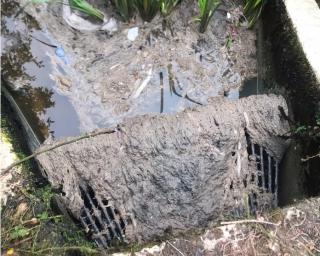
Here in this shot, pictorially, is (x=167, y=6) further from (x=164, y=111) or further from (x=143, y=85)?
(x=164, y=111)

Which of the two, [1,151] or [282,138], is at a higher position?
[1,151]

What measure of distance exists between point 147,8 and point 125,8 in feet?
Answer: 0.43

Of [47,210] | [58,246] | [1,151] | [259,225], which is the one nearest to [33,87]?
[1,151]

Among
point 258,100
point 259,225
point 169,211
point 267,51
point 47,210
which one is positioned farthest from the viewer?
point 267,51

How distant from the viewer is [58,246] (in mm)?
1952

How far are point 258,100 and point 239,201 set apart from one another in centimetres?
52

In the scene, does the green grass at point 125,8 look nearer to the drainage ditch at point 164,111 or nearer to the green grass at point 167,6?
the green grass at point 167,6

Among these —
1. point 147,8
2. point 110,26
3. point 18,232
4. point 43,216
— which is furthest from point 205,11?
point 18,232

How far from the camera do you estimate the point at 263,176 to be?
239 centimetres

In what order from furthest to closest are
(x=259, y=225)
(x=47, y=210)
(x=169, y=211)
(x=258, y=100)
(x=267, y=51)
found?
1. (x=267, y=51)
2. (x=258, y=100)
3. (x=169, y=211)
4. (x=47, y=210)
5. (x=259, y=225)

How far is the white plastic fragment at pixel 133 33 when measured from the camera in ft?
9.36

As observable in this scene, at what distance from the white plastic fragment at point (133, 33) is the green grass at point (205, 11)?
0.39 metres

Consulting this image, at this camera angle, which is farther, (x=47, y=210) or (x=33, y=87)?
(x=33, y=87)

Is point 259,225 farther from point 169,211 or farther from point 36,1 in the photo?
point 36,1
